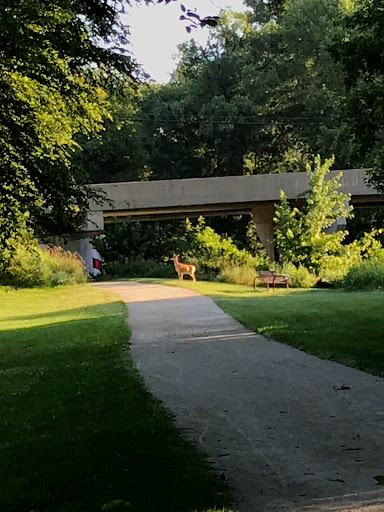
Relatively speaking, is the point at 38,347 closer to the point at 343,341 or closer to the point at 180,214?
the point at 343,341

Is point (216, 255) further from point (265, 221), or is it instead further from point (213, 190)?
point (265, 221)

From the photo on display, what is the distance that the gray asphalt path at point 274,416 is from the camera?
12.6 feet

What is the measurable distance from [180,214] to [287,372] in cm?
2855

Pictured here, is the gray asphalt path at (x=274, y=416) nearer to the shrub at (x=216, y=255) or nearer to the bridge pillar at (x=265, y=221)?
the shrub at (x=216, y=255)

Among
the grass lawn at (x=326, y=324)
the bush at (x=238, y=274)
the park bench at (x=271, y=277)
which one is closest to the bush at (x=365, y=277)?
the park bench at (x=271, y=277)

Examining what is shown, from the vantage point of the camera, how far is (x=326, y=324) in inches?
471

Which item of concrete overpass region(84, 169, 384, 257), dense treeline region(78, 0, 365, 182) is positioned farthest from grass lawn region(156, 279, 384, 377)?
dense treeline region(78, 0, 365, 182)

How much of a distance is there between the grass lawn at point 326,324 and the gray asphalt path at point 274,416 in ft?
1.27

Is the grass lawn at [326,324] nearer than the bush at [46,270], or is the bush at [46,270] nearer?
the grass lawn at [326,324]

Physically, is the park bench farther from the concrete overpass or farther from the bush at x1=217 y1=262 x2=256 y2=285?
the concrete overpass

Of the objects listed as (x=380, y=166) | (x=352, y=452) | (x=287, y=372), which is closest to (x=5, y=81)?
(x=287, y=372)

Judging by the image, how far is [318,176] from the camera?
2572 cm

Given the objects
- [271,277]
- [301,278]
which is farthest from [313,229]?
[271,277]

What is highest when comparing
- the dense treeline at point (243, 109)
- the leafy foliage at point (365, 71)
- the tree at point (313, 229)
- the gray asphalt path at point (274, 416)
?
the dense treeline at point (243, 109)
